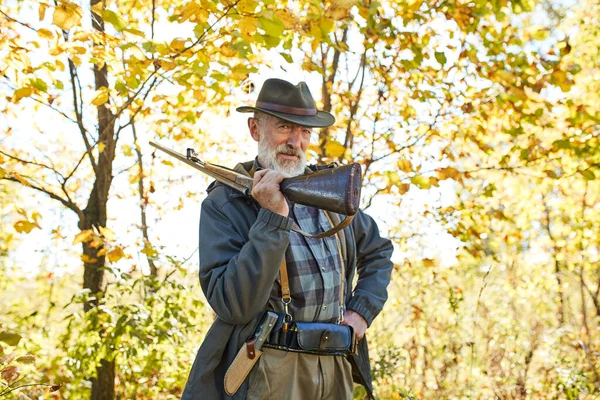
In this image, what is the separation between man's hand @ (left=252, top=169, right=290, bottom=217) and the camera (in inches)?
99.6

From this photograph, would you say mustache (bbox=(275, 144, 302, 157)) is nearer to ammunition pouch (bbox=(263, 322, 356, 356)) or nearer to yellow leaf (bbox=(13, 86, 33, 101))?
ammunition pouch (bbox=(263, 322, 356, 356))

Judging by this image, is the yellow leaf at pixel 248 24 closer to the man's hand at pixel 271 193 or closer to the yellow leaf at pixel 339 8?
the yellow leaf at pixel 339 8

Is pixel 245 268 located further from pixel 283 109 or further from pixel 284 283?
pixel 283 109

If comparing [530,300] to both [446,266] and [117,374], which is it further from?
[117,374]

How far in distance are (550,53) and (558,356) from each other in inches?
125

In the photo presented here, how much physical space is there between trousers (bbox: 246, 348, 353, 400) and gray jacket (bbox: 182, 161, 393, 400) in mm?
85

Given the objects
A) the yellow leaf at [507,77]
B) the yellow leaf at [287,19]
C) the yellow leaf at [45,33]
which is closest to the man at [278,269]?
the yellow leaf at [287,19]

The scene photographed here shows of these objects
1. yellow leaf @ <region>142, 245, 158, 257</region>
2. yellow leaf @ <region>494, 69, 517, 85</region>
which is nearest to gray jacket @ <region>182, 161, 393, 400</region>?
yellow leaf @ <region>142, 245, 158, 257</region>

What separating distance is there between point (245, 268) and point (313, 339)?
487mm

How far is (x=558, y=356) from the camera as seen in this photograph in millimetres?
6465

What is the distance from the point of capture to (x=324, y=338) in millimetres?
2703

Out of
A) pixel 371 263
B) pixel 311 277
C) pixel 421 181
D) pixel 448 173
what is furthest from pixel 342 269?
pixel 448 173

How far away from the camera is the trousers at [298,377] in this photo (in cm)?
259

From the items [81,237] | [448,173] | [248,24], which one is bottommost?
[81,237]
